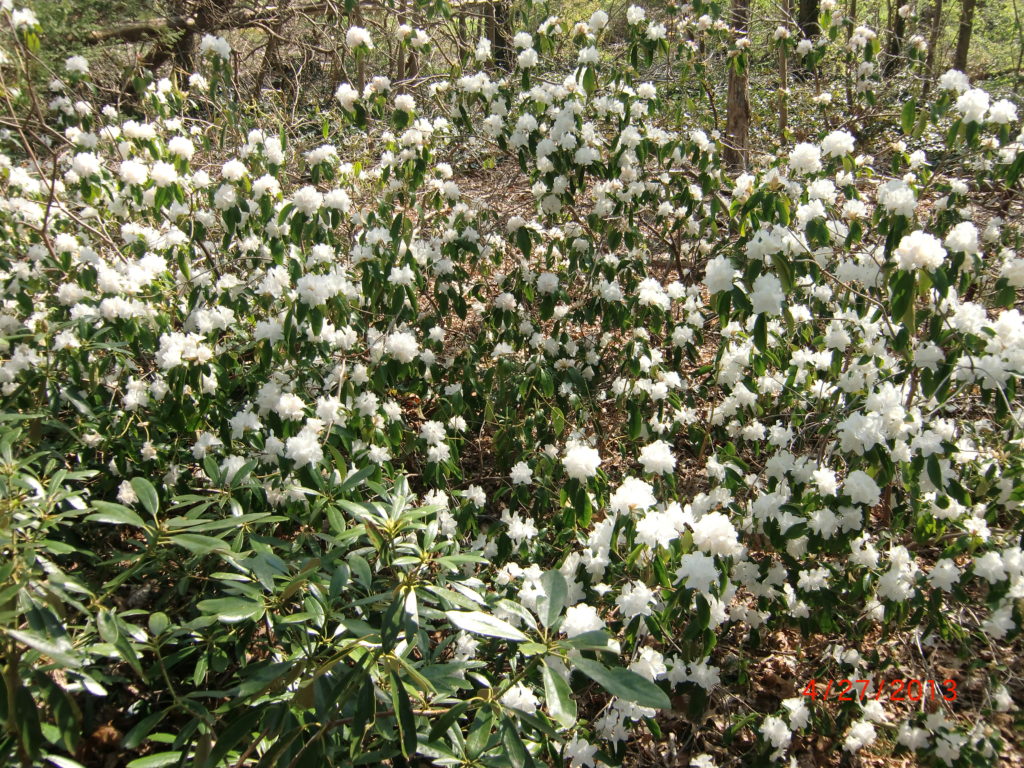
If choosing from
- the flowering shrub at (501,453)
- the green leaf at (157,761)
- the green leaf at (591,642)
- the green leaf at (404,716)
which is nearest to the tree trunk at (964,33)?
the flowering shrub at (501,453)

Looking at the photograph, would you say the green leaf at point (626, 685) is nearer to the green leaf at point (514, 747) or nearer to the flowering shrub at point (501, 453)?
the flowering shrub at point (501, 453)

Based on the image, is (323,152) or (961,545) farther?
(323,152)

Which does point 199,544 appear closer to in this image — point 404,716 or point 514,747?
point 404,716

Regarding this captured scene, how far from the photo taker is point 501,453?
3080 millimetres

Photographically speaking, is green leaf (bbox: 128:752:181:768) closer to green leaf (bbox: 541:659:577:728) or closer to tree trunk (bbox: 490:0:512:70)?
green leaf (bbox: 541:659:577:728)

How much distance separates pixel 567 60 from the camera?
6.41 m

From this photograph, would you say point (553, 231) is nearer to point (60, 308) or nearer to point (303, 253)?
point (303, 253)

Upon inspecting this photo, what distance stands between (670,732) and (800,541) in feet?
2.70

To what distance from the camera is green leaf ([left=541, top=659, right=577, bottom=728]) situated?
3.61ft

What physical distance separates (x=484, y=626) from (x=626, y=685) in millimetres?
293

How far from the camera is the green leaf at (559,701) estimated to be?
110 cm

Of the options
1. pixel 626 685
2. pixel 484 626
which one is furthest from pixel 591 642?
pixel 484 626

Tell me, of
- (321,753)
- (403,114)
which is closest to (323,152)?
(403,114)
